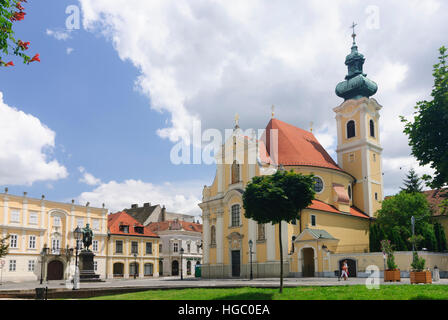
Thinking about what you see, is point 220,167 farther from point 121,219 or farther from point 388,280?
point 388,280

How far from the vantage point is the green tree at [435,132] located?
18375 millimetres

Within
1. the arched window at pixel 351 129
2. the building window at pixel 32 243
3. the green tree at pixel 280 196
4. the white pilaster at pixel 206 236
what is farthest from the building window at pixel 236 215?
the green tree at pixel 280 196

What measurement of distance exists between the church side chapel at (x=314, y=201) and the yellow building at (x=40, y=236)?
658 inches

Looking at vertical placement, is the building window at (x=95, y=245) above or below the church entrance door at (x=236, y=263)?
above

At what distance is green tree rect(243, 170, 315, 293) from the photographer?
59.4ft

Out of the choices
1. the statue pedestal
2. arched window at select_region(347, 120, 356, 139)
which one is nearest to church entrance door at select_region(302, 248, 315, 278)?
the statue pedestal

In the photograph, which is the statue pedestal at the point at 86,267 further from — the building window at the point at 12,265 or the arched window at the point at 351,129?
the arched window at the point at 351,129

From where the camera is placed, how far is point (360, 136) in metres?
54.9

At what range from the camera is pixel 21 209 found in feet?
163

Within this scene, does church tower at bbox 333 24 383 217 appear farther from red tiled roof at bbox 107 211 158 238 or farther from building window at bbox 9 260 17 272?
building window at bbox 9 260 17 272

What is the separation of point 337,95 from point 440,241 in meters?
23.0

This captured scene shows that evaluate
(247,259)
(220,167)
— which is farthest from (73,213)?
(247,259)
